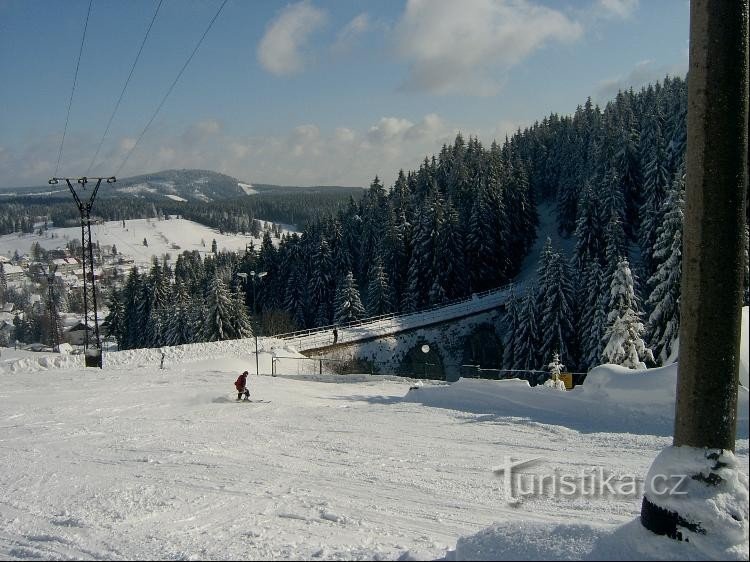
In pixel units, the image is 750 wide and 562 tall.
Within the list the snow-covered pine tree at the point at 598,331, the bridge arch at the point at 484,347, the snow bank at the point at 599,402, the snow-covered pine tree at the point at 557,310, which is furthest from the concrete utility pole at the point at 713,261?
the bridge arch at the point at 484,347

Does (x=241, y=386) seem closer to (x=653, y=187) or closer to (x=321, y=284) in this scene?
(x=653, y=187)

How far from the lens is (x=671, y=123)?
200 feet

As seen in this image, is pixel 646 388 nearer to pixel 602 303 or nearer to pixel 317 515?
pixel 317 515

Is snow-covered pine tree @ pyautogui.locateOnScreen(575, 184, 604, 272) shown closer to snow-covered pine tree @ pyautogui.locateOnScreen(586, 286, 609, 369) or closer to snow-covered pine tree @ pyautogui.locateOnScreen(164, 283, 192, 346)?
snow-covered pine tree @ pyautogui.locateOnScreen(586, 286, 609, 369)

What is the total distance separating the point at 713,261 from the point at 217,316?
4664 centimetres

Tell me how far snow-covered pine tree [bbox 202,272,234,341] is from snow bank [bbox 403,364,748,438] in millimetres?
35740

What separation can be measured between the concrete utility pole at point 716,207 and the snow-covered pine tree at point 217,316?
151 ft

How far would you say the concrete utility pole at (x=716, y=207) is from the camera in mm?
2984

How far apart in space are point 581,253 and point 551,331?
39.8ft

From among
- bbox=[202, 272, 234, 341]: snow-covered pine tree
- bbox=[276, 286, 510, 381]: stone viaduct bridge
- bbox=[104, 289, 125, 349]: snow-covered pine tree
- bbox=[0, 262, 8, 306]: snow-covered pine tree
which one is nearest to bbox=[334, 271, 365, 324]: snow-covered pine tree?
bbox=[276, 286, 510, 381]: stone viaduct bridge

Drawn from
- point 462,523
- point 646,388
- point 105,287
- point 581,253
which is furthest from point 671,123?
point 105,287

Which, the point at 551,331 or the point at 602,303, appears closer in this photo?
the point at 602,303

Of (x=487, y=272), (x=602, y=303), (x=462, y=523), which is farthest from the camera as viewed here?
→ (x=487, y=272)

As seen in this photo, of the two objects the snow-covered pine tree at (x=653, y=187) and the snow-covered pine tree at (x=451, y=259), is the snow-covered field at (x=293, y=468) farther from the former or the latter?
the snow-covered pine tree at (x=451, y=259)
